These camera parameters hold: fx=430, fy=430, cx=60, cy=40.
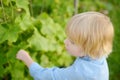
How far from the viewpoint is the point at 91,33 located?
2.82 meters

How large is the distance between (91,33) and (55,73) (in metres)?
0.40

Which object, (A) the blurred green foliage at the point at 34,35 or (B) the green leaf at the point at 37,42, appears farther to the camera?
(B) the green leaf at the point at 37,42

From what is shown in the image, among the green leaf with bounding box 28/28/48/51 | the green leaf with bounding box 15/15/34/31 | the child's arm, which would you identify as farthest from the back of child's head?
the green leaf with bounding box 28/28/48/51

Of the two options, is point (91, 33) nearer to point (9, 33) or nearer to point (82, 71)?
point (82, 71)

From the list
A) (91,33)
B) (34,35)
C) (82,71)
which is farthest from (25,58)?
(34,35)

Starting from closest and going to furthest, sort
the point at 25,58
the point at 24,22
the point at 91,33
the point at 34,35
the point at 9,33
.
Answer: the point at 91,33 < the point at 25,58 < the point at 9,33 < the point at 24,22 < the point at 34,35

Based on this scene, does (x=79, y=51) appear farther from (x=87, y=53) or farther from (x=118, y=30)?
(x=118, y=30)

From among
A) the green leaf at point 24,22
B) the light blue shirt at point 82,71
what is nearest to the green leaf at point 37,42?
the green leaf at point 24,22

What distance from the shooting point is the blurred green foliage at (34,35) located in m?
3.59

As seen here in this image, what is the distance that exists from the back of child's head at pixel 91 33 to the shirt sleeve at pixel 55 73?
0.17 m

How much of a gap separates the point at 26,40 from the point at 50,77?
94 centimetres

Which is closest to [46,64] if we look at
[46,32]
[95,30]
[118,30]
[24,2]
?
[46,32]

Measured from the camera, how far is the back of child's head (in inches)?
111

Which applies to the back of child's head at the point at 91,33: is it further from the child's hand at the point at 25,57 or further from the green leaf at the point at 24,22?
the green leaf at the point at 24,22
